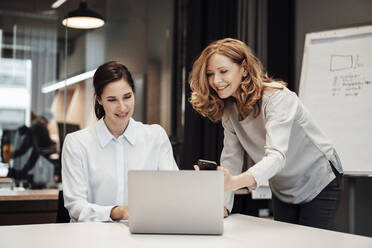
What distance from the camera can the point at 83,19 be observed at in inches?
172

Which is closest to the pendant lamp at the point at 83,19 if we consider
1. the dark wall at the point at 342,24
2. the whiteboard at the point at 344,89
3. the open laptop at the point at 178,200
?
the dark wall at the point at 342,24

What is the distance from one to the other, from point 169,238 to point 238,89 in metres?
0.79

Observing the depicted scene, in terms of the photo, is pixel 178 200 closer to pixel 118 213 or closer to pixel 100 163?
pixel 118 213

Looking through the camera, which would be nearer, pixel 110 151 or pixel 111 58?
pixel 110 151

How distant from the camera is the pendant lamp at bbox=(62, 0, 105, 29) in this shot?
4316 mm

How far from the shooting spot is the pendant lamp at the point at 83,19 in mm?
4316

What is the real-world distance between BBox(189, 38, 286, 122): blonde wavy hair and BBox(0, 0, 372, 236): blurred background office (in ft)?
6.75

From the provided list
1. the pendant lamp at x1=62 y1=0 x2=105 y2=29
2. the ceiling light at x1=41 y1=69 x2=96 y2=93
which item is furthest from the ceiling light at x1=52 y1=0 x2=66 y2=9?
the ceiling light at x1=41 y1=69 x2=96 y2=93

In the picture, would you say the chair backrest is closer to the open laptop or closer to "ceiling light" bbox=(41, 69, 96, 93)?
the open laptop

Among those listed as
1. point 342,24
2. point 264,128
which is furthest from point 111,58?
point 264,128

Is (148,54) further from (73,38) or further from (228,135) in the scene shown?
(228,135)

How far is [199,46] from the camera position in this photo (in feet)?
14.2

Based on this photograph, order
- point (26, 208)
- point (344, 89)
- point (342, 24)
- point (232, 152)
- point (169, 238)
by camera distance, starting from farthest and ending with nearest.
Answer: point (342, 24)
point (344, 89)
point (26, 208)
point (232, 152)
point (169, 238)

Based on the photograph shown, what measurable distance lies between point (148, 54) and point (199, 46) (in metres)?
0.57
